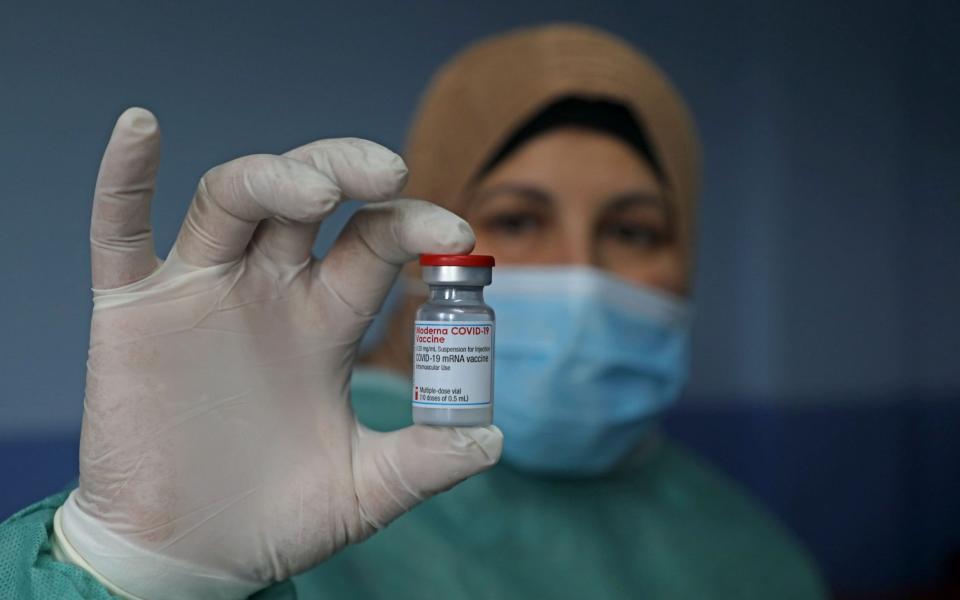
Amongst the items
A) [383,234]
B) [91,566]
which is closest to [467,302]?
[383,234]

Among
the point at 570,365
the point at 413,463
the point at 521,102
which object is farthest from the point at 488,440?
the point at 521,102

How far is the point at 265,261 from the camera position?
0.78m

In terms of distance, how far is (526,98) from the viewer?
1408mm

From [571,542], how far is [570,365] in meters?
0.30

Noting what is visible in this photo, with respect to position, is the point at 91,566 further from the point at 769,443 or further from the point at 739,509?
the point at 769,443

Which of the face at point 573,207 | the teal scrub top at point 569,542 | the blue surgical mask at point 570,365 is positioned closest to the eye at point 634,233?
the face at point 573,207

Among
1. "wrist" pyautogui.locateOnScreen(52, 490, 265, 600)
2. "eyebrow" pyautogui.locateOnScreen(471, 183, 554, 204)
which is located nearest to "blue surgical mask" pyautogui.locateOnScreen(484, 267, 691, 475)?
"eyebrow" pyautogui.locateOnScreen(471, 183, 554, 204)

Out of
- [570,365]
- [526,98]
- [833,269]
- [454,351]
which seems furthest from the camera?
[833,269]

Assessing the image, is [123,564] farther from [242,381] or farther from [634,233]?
[634,233]

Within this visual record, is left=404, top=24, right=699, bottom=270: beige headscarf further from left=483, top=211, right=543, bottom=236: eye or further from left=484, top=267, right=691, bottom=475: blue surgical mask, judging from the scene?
left=484, top=267, right=691, bottom=475: blue surgical mask

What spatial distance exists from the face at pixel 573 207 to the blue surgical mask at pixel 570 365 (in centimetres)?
5

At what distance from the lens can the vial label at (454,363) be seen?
73 centimetres

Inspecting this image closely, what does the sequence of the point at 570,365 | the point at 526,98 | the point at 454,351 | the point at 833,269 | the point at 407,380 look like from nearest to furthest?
1. the point at 454,351
2. the point at 570,365
3. the point at 526,98
4. the point at 407,380
5. the point at 833,269

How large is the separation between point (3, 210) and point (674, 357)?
1.18 metres
